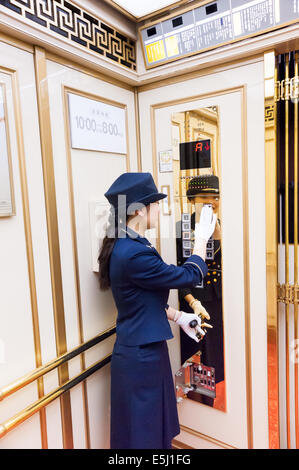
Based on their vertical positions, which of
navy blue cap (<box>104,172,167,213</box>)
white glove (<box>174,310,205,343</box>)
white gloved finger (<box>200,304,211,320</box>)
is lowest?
white glove (<box>174,310,205,343</box>)

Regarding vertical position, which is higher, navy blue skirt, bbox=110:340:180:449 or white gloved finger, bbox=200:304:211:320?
white gloved finger, bbox=200:304:211:320

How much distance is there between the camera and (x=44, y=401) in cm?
127

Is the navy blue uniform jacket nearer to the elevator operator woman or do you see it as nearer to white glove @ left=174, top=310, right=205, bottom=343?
the elevator operator woman

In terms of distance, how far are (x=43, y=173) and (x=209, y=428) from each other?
1614 millimetres

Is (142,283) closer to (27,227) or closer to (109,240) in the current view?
(109,240)

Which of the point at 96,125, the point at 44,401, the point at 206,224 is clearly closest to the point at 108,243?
the point at 206,224

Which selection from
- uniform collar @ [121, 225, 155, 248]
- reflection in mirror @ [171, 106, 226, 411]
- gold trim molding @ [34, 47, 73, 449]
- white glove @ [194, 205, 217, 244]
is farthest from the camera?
reflection in mirror @ [171, 106, 226, 411]

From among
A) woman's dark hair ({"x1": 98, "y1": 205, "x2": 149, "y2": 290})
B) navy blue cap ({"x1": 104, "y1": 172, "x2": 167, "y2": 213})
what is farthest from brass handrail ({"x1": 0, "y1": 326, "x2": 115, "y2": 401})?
navy blue cap ({"x1": 104, "y1": 172, "x2": 167, "y2": 213})

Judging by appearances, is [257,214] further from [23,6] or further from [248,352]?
[23,6]

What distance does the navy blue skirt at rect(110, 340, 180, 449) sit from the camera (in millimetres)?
1342

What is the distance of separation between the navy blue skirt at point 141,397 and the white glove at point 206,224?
0.53 metres

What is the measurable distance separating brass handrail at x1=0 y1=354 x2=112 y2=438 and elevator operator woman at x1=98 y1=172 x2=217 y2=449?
0.15 meters

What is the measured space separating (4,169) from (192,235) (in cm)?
99

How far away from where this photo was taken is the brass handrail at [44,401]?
1.13 meters
